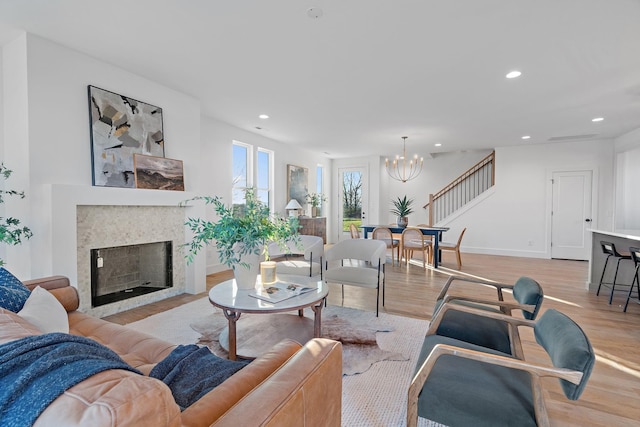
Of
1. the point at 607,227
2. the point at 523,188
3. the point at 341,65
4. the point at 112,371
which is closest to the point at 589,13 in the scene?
the point at 341,65

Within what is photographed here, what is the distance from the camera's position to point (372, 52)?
2939 millimetres

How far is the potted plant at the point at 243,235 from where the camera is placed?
7.41 feet

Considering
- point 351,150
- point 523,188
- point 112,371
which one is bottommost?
point 112,371

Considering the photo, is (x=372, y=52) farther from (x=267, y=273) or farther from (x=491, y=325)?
(x=491, y=325)

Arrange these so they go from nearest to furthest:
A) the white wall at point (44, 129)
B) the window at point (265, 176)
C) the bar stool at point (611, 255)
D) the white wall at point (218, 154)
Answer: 1. the white wall at point (44, 129)
2. the bar stool at point (611, 255)
3. the white wall at point (218, 154)
4. the window at point (265, 176)

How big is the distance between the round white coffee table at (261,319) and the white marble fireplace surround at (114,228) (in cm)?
150

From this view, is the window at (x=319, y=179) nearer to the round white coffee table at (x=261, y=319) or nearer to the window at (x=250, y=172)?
the window at (x=250, y=172)

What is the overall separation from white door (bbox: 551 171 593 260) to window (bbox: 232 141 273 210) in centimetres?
671

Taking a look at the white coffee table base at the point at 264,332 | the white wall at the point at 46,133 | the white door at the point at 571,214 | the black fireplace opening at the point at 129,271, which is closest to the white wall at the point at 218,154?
the black fireplace opening at the point at 129,271

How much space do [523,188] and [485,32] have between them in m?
5.95

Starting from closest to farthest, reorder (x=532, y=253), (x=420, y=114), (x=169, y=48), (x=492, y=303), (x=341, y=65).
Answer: (x=492, y=303) < (x=169, y=48) < (x=341, y=65) < (x=420, y=114) < (x=532, y=253)

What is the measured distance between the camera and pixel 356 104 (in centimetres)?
444

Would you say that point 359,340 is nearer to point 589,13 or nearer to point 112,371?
point 112,371

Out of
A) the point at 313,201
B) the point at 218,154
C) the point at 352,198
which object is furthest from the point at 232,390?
the point at 352,198
